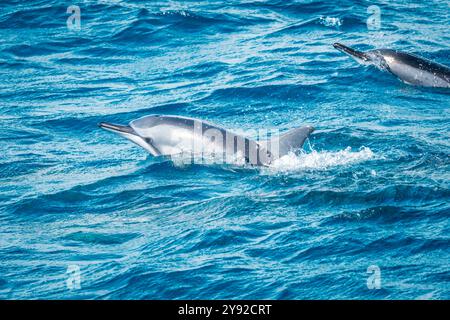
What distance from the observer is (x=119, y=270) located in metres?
10.1

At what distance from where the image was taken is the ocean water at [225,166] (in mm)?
9953

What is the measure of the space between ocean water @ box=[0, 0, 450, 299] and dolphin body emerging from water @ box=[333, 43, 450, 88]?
257mm

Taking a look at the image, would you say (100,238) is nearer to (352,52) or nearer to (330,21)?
(352,52)

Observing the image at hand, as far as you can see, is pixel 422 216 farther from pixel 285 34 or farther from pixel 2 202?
pixel 285 34

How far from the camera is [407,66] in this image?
17547 mm

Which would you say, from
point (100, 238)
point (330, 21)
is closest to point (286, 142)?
point (100, 238)

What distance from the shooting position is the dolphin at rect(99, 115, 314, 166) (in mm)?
12859

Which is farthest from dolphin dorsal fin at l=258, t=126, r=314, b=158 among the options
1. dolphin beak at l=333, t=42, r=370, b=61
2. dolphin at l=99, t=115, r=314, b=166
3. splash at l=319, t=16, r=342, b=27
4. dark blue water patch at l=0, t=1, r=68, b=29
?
dark blue water patch at l=0, t=1, r=68, b=29

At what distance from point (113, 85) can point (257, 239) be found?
28.4 ft

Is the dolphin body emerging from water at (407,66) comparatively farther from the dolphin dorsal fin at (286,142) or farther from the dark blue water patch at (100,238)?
the dark blue water patch at (100,238)

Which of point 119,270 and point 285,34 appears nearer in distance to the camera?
point 119,270

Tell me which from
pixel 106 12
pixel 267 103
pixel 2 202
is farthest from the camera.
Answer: pixel 106 12

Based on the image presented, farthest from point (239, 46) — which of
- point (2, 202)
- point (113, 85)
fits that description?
point (2, 202)
